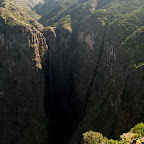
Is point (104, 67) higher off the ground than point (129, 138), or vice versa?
point (104, 67)

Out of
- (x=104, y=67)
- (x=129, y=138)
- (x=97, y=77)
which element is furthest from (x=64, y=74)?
(x=129, y=138)

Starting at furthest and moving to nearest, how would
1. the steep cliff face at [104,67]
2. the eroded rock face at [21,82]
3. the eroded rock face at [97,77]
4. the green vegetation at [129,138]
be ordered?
the eroded rock face at [21,82], the steep cliff face at [104,67], the eroded rock face at [97,77], the green vegetation at [129,138]

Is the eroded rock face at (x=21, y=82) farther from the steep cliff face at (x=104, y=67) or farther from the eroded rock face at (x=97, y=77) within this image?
the steep cliff face at (x=104, y=67)

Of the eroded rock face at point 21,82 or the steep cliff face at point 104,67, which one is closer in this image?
the steep cliff face at point 104,67

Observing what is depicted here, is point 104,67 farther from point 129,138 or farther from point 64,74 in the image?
point 129,138

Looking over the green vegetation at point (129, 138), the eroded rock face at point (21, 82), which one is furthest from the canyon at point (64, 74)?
the green vegetation at point (129, 138)

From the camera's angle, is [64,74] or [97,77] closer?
[97,77]

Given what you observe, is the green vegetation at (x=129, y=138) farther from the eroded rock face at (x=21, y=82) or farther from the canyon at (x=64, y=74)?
the eroded rock face at (x=21, y=82)

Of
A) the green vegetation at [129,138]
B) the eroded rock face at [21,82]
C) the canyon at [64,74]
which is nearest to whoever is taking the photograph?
the green vegetation at [129,138]
